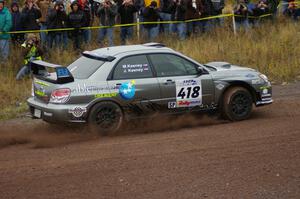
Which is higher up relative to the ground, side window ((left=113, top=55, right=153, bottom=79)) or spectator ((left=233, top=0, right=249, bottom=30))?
spectator ((left=233, top=0, right=249, bottom=30))

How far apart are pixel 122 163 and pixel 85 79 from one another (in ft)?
8.17

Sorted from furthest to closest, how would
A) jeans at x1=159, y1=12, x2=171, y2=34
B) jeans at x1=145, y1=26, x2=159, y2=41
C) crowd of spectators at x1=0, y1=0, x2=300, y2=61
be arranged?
jeans at x1=159, y1=12, x2=171, y2=34 → jeans at x1=145, y1=26, x2=159, y2=41 → crowd of spectators at x1=0, y1=0, x2=300, y2=61

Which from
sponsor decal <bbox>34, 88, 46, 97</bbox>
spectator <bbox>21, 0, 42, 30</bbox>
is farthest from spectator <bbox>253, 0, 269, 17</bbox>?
sponsor decal <bbox>34, 88, 46, 97</bbox>

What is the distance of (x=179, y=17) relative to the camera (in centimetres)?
1981

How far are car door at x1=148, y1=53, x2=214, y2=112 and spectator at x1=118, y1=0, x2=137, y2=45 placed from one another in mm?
6920

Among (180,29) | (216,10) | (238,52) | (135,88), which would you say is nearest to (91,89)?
(135,88)

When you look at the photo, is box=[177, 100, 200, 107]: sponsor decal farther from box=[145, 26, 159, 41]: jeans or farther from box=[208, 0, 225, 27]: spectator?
box=[208, 0, 225, 27]: spectator

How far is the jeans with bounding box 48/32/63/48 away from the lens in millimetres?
18297

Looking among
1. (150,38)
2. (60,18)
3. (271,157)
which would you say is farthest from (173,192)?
(150,38)

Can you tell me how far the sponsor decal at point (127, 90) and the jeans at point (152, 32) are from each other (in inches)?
315

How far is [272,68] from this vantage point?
18.4 meters

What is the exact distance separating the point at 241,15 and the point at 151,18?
142 inches

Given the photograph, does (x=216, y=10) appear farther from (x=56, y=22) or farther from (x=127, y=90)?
(x=127, y=90)

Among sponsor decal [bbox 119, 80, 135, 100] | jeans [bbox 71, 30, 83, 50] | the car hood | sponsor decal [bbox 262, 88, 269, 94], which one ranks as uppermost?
jeans [bbox 71, 30, 83, 50]
